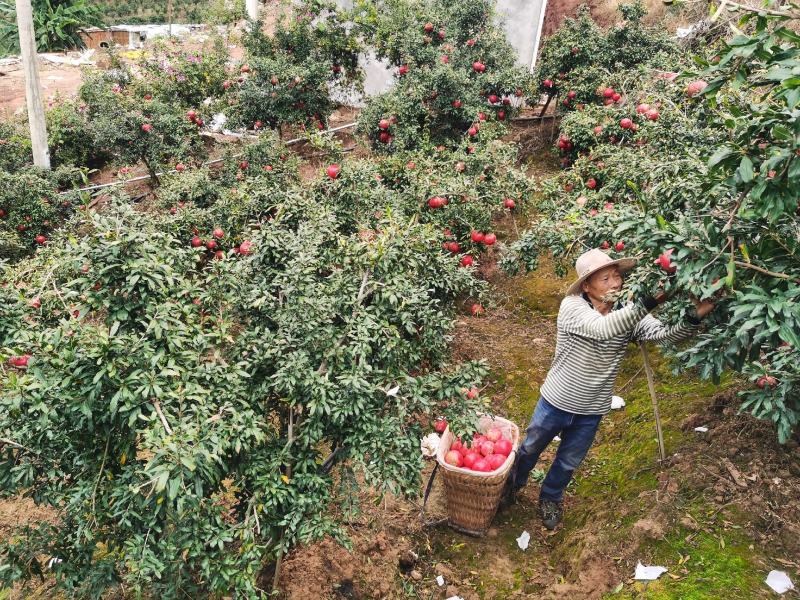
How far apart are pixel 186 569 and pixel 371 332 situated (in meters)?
1.63

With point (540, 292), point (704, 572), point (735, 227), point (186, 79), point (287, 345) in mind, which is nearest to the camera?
point (735, 227)

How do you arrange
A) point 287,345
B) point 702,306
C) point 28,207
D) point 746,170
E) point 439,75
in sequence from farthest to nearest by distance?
point 28,207, point 439,75, point 287,345, point 702,306, point 746,170

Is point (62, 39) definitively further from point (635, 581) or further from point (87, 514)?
point (635, 581)

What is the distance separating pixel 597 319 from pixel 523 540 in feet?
6.16

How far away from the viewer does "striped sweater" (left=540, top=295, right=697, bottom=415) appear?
348 cm

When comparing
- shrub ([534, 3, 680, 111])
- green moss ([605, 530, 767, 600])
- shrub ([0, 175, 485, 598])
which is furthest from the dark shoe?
shrub ([534, 3, 680, 111])

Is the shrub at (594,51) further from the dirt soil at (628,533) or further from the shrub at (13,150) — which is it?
the shrub at (13,150)

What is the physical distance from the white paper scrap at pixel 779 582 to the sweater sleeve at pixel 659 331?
138 centimetres

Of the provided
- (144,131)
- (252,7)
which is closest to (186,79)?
(144,131)

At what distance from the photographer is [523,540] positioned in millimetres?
4367

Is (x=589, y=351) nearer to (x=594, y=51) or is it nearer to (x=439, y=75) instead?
(x=439, y=75)

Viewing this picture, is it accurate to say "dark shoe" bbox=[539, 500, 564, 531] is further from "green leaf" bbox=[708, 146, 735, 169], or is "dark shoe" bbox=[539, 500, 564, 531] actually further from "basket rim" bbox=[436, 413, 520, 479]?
"green leaf" bbox=[708, 146, 735, 169]

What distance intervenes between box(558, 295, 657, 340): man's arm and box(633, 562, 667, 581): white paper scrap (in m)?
1.40

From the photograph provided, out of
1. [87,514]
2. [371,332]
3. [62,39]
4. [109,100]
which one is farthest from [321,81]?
[62,39]
